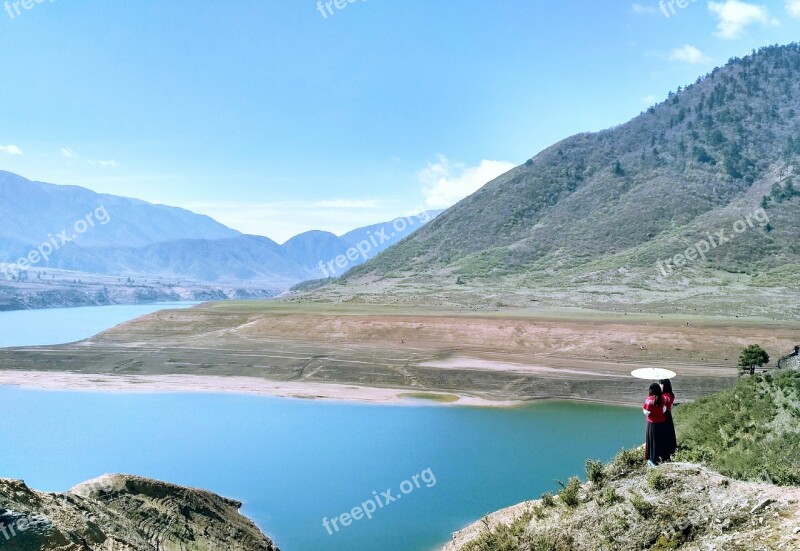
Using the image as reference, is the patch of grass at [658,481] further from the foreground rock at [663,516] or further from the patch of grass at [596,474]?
the patch of grass at [596,474]

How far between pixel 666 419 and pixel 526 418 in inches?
956

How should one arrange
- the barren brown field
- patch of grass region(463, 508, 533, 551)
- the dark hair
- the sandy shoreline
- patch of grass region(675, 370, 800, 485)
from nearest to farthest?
patch of grass region(675, 370, 800, 485)
patch of grass region(463, 508, 533, 551)
the dark hair
the sandy shoreline
the barren brown field

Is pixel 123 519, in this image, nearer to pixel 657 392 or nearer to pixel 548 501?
pixel 548 501

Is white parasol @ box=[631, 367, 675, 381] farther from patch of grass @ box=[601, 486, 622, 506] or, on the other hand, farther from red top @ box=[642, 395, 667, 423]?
patch of grass @ box=[601, 486, 622, 506]

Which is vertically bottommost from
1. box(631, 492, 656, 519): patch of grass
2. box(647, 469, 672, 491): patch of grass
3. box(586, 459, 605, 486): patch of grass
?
box(586, 459, 605, 486): patch of grass

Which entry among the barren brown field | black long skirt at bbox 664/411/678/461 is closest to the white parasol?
black long skirt at bbox 664/411/678/461

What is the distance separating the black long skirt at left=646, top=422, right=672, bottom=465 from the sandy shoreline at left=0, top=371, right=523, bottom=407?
2732 centimetres

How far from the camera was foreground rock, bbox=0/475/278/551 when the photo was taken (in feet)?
32.6

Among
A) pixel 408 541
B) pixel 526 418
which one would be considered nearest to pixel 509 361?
pixel 526 418

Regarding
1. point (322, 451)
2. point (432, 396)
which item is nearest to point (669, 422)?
point (322, 451)

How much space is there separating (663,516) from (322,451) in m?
22.5

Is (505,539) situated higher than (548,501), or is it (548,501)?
(548,501)

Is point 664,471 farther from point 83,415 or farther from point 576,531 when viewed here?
point 83,415

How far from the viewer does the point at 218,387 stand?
4594 centimetres
